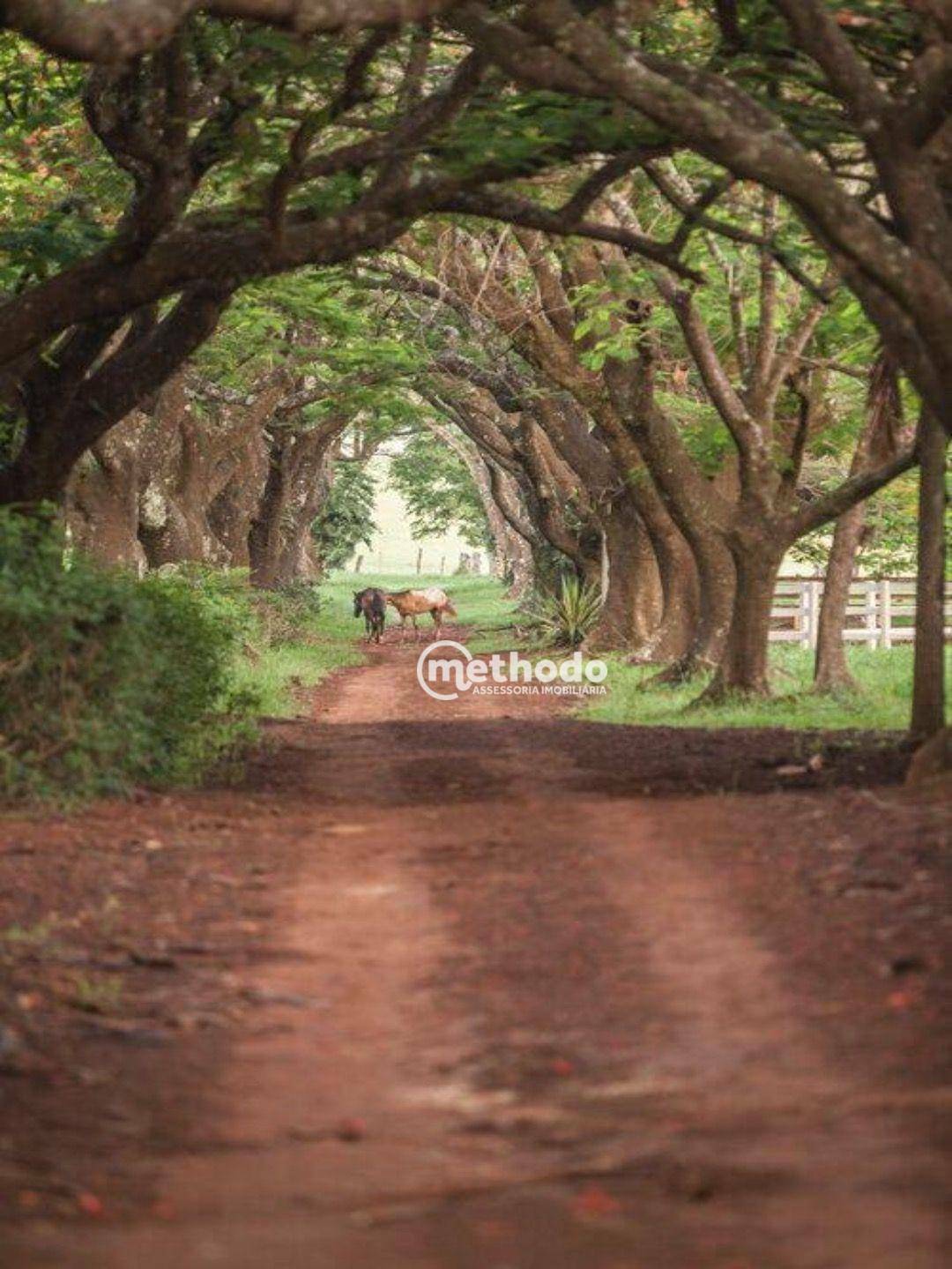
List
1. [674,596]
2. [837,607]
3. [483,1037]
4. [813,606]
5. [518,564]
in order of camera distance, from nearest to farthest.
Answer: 1. [483,1037]
2. [837,607]
3. [674,596]
4. [813,606]
5. [518,564]

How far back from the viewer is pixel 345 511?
7525 centimetres

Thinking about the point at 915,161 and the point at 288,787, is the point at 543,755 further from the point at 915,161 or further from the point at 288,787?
the point at 915,161

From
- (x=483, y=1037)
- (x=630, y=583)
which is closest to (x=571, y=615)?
(x=630, y=583)

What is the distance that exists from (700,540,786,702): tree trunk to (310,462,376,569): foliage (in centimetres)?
4884

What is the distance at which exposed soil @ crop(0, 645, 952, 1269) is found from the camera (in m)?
5.61

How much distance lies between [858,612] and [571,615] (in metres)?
5.33

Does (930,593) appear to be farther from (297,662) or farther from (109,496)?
(297,662)

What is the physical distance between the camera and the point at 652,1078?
702 cm

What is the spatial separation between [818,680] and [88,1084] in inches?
764

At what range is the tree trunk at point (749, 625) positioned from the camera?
24.0 meters

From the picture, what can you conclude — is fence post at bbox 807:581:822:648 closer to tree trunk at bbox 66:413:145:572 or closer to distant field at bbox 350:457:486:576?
tree trunk at bbox 66:413:145:572

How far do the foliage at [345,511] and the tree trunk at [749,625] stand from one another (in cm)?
4884

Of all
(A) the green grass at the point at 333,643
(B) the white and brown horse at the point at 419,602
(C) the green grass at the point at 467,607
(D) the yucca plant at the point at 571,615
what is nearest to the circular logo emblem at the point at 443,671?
(C) the green grass at the point at 467,607

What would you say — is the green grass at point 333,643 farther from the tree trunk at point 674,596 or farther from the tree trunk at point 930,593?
the tree trunk at point 930,593
